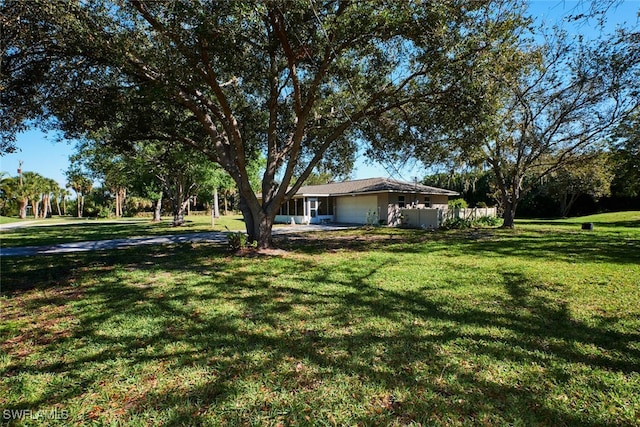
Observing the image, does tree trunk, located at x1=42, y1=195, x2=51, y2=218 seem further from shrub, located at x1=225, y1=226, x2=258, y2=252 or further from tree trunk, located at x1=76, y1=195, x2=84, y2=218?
shrub, located at x1=225, y1=226, x2=258, y2=252

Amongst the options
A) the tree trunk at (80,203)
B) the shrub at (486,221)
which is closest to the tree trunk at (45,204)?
the tree trunk at (80,203)

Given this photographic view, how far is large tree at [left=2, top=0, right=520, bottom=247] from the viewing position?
593 centimetres

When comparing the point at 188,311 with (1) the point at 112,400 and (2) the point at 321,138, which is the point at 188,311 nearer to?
(1) the point at 112,400

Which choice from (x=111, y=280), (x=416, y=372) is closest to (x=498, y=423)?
(x=416, y=372)

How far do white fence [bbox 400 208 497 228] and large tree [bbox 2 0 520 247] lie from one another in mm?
11354

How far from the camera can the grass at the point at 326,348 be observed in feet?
8.36

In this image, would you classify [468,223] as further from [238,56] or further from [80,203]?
[80,203]

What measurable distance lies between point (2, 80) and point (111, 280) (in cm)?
423

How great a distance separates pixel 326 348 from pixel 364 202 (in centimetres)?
2142

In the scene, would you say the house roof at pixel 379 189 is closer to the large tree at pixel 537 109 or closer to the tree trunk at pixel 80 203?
the large tree at pixel 537 109

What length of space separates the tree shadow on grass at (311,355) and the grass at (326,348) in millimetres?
17

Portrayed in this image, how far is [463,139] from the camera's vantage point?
1027 cm

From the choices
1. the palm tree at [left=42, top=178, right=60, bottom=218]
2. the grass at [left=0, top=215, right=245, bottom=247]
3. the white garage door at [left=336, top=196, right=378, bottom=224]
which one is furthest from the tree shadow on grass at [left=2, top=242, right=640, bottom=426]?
the palm tree at [left=42, top=178, right=60, bottom=218]

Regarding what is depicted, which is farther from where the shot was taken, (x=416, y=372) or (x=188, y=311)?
(x=188, y=311)
